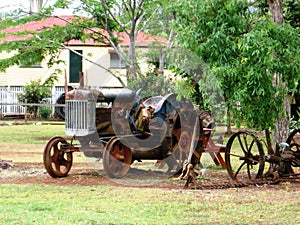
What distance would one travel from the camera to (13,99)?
4469cm

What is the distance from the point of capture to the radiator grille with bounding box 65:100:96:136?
45.5ft

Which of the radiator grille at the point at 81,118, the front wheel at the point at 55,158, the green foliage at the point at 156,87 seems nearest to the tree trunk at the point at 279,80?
the green foliage at the point at 156,87

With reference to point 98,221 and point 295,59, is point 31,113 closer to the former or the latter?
point 295,59

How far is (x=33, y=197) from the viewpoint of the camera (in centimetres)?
1108

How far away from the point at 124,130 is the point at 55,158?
4.96ft

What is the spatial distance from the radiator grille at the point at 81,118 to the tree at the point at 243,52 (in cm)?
227

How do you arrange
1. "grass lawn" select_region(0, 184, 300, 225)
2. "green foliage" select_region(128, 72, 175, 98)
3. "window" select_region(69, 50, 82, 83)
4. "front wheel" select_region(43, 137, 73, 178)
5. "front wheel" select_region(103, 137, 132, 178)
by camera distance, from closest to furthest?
"grass lawn" select_region(0, 184, 300, 225) → "front wheel" select_region(103, 137, 132, 178) → "front wheel" select_region(43, 137, 73, 178) → "green foliage" select_region(128, 72, 175, 98) → "window" select_region(69, 50, 82, 83)

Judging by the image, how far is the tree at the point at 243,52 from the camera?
12.7 metres

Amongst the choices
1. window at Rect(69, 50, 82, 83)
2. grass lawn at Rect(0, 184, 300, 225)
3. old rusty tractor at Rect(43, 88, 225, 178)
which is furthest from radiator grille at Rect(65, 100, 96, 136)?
window at Rect(69, 50, 82, 83)

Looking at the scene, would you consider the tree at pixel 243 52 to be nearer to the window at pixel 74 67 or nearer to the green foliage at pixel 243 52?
the green foliage at pixel 243 52

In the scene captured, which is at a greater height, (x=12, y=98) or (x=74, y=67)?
(x=74, y=67)

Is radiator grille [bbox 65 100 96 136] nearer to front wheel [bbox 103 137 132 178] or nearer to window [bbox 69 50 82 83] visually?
front wheel [bbox 103 137 132 178]

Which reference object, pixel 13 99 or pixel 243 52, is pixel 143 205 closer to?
pixel 243 52

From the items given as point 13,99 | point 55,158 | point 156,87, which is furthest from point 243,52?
point 13,99
